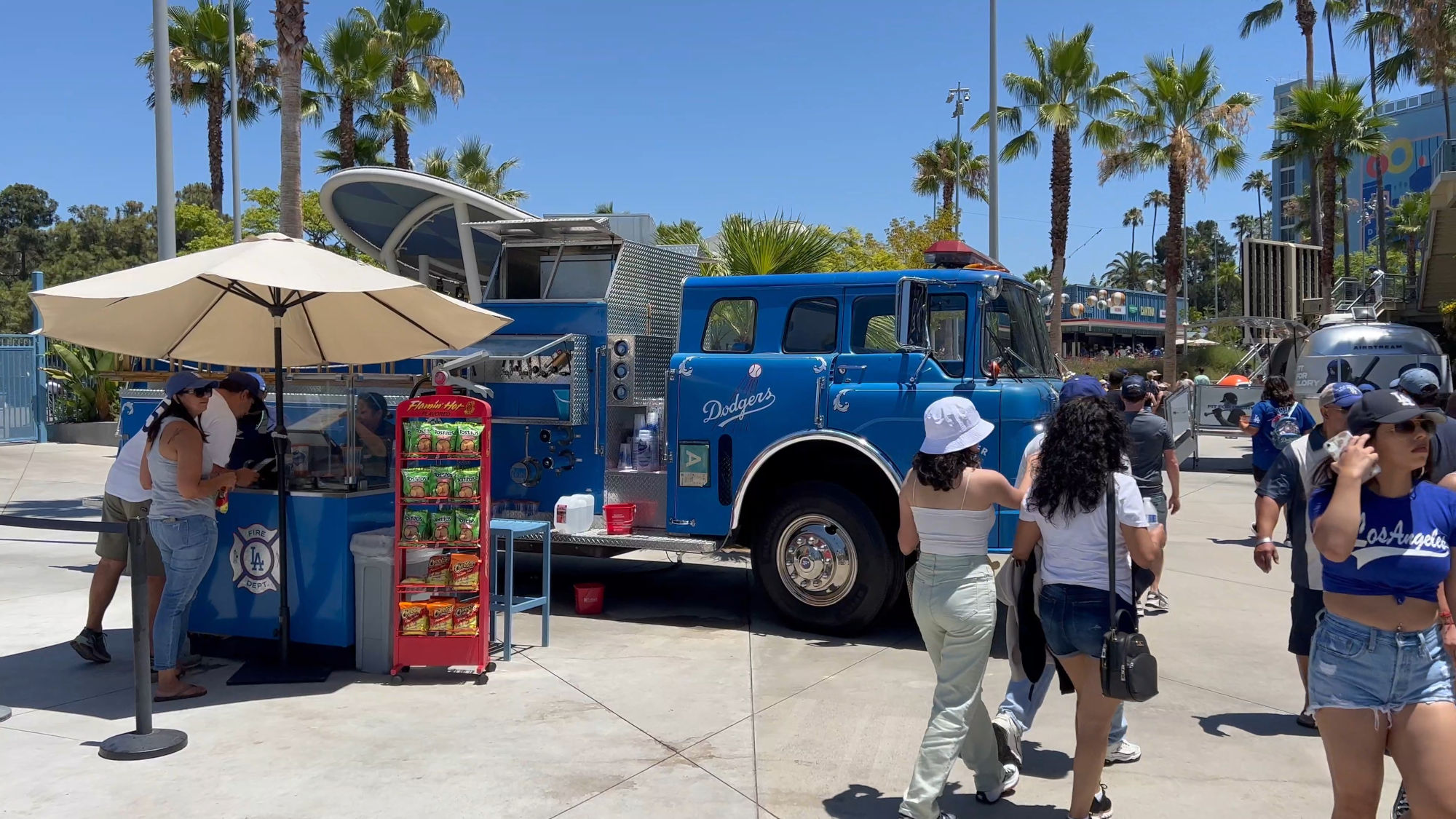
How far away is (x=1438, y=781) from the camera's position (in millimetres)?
3197

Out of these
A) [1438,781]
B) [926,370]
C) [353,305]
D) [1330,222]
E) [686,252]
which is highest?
[1330,222]

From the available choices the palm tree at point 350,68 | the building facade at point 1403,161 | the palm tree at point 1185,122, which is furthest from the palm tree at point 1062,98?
the building facade at point 1403,161

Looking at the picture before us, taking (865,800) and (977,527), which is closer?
(977,527)

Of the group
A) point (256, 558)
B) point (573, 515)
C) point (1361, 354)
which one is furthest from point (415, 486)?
point (1361, 354)

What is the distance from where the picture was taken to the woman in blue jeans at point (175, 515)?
19.7 feet

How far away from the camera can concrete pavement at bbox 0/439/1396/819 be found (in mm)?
4711

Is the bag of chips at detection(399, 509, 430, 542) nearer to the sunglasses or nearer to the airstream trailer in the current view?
the sunglasses

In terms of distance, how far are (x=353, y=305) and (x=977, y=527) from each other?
15.6 feet

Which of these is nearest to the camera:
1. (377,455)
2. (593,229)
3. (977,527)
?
(977,527)

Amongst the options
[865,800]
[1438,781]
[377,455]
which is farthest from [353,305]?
[1438,781]

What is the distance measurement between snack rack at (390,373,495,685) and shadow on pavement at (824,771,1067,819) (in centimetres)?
269

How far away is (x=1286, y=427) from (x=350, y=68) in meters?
21.9

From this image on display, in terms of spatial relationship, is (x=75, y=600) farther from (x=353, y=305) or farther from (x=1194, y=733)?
(x=1194, y=733)

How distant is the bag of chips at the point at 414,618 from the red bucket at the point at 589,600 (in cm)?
216
